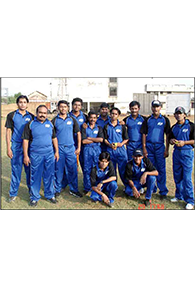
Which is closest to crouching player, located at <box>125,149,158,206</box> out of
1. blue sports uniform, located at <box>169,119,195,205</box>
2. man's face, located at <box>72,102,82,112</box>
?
blue sports uniform, located at <box>169,119,195,205</box>

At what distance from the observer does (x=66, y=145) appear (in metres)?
4.47

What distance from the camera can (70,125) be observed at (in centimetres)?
443

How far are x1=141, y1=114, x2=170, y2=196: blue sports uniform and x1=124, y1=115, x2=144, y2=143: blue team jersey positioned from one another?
105 millimetres

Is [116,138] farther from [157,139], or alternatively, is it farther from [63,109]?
[63,109]

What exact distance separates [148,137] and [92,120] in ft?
3.84

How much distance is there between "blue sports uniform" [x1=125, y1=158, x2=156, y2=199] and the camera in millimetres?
4375

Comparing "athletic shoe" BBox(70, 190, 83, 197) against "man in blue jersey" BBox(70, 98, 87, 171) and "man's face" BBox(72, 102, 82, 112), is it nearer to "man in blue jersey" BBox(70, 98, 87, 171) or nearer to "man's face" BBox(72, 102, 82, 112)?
"man in blue jersey" BBox(70, 98, 87, 171)

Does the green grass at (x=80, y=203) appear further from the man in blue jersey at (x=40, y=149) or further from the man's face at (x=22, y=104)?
the man's face at (x=22, y=104)

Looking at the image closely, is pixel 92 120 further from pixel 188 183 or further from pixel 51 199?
pixel 188 183

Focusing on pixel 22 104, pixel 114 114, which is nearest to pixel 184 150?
pixel 114 114

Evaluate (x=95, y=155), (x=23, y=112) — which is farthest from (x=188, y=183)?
(x=23, y=112)

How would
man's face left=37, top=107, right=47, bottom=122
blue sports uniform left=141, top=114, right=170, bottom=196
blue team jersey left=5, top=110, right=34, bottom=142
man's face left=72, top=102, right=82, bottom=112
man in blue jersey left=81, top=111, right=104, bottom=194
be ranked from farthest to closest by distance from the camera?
man's face left=72, top=102, right=82, bottom=112, man in blue jersey left=81, top=111, right=104, bottom=194, blue sports uniform left=141, top=114, right=170, bottom=196, blue team jersey left=5, top=110, right=34, bottom=142, man's face left=37, top=107, right=47, bottom=122

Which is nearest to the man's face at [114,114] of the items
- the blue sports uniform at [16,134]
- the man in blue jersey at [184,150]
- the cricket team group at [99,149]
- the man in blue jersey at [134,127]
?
the cricket team group at [99,149]

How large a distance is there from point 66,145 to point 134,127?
1426 mm
